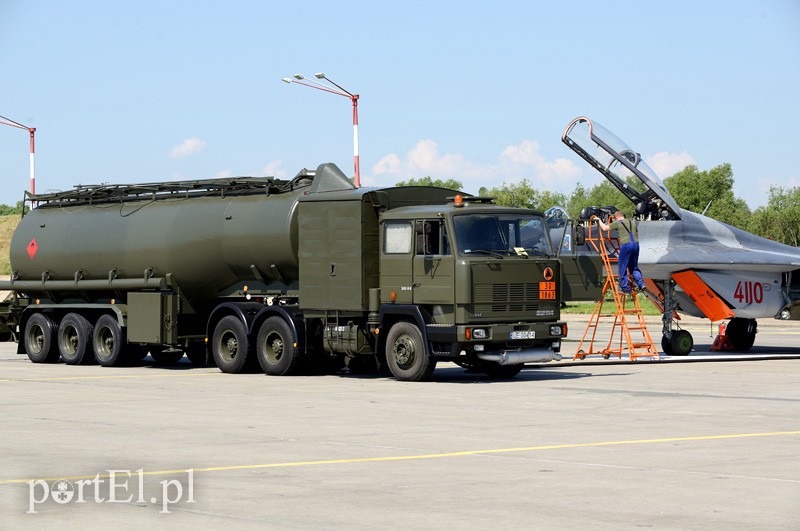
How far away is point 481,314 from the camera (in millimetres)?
19984

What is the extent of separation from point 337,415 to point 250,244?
318 inches

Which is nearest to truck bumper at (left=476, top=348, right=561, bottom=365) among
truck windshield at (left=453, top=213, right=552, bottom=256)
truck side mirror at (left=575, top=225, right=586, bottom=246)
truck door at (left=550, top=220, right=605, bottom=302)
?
truck windshield at (left=453, top=213, right=552, bottom=256)

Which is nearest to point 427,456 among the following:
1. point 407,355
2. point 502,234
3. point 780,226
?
point 407,355

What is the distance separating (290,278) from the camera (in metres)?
22.7

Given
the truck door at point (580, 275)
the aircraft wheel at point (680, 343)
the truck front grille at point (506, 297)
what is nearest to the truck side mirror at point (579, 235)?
the truck door at point (580, 275)

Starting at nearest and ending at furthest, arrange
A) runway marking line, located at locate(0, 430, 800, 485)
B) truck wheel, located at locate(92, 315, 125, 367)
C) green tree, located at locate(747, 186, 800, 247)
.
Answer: runway marking line, located at locate(0, 430, 800, 485) → truck wheel, located at locate(92, 315, 125, 367) → green tree, located at locate(747, 186, 800, 247)

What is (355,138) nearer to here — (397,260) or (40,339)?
(40,339)

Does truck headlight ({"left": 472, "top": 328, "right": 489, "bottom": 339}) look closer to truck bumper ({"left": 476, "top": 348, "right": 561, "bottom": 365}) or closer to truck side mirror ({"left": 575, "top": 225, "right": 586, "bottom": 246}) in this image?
truck bumper ({"left": 476, "top": 348, "right": 561, "bottom": 365})

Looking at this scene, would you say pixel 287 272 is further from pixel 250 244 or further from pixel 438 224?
pixel 438 224

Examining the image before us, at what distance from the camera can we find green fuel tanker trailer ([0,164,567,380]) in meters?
20.2

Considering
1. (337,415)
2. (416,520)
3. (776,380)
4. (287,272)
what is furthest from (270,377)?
(416,520)

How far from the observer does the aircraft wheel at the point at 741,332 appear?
29047 millimetres

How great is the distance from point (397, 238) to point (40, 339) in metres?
10.7

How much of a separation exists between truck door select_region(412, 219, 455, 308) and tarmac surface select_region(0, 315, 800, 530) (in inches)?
53.1
